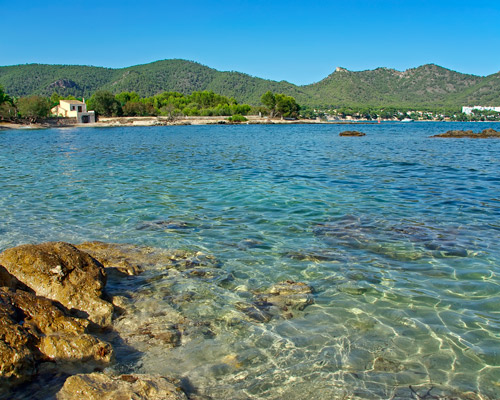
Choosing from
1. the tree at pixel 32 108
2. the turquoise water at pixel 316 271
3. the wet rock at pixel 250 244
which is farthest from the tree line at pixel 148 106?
the wet rock at pixel 250 244

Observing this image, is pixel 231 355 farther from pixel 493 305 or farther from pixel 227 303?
pixel 493 305

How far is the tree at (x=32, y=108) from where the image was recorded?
98.4 m

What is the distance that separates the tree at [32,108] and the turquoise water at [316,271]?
94.2m

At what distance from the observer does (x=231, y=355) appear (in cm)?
488

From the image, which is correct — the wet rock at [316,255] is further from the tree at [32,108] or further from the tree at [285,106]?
the tree at [285,106]

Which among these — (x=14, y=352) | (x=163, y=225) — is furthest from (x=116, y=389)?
(x=163, y=225)

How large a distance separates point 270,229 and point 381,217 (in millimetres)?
3535

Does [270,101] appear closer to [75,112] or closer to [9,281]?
[75,112]

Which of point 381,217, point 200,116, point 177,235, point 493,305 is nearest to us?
point 493,305

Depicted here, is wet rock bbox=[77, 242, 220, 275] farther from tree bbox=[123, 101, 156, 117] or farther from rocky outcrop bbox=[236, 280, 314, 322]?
tree bbox=[123, 101, 156, 117]

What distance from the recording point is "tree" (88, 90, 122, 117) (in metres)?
128

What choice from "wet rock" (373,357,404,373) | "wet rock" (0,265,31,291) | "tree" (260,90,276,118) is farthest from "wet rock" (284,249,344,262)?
"tree" (260,90,276,118)

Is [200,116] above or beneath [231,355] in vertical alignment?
above

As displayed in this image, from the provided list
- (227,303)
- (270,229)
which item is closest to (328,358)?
(227,303)
